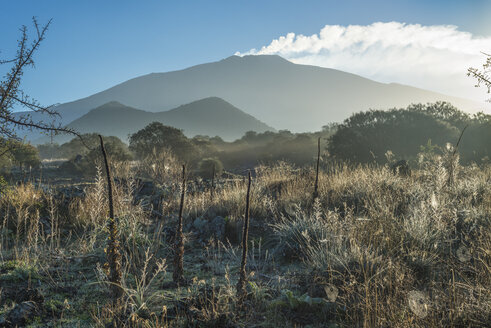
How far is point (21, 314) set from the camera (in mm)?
2816

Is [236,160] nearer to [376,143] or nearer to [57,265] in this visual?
[376,143]

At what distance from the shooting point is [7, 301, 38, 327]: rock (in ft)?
9.13

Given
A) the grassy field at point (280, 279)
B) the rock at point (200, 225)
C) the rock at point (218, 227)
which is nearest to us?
the grassy field at point (280, 279)

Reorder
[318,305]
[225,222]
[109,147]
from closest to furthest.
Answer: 1. [318,305]
2. [225,222]
3. [109,147]

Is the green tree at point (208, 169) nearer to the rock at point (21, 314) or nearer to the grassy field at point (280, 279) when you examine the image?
the grassy field at point (280, 279)

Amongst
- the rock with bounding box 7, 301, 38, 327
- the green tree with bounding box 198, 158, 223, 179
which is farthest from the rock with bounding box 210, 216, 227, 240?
the green tree with bounding box 198, 158, 223, 179

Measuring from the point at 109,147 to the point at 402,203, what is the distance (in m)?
24.5

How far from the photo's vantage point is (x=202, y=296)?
2.93 m

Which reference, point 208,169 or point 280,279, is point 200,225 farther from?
point 208,169

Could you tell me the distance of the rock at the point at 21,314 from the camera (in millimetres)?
2783

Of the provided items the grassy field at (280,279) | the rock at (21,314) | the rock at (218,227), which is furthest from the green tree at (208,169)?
the rock at (21,314)

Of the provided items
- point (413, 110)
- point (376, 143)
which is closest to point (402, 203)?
point (376, 143)

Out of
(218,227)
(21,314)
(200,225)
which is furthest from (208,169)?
(21,314)

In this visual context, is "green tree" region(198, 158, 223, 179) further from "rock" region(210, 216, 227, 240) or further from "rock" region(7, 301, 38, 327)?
"rock" region(7, 301, 38, 327)
